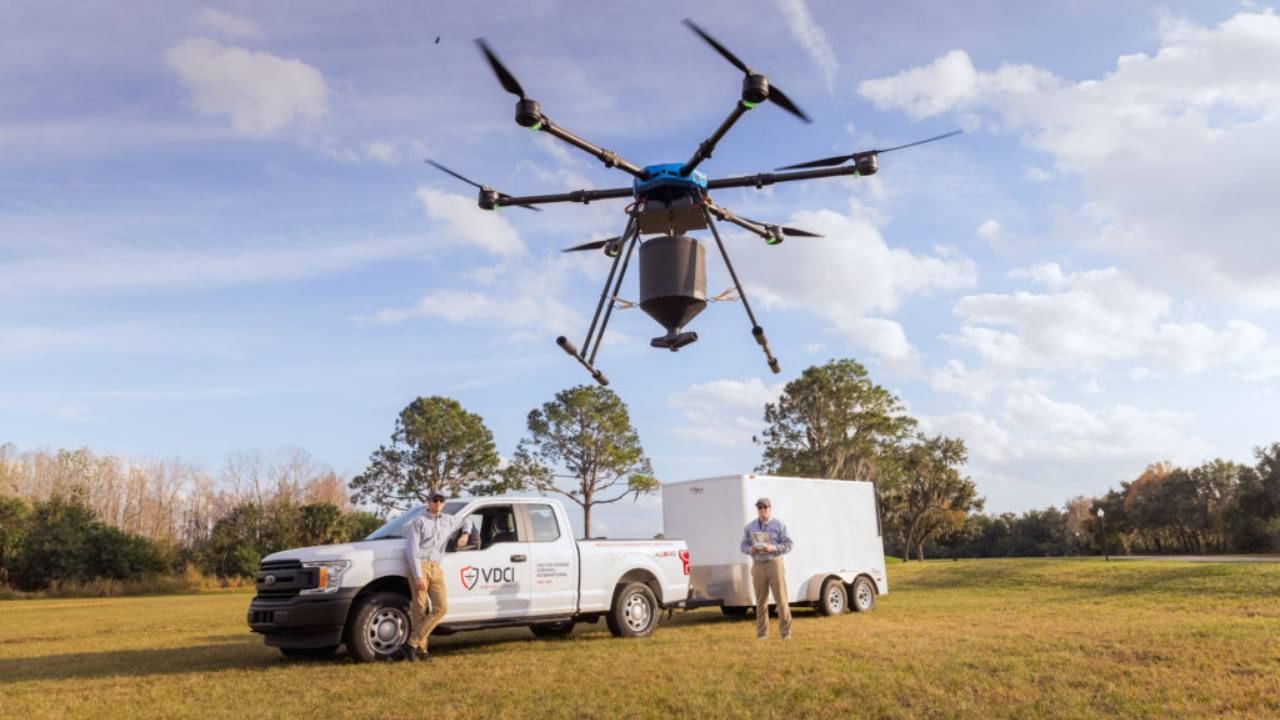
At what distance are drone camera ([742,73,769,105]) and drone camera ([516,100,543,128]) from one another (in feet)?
6.29

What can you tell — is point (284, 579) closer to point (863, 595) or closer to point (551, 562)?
point (551, 562)

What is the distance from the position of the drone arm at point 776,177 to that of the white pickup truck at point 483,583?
5318 mm

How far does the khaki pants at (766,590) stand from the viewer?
1227cm

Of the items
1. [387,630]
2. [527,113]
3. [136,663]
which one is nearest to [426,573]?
[387,630]

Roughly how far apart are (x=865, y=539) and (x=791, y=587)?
295cm

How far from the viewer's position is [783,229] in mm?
11289

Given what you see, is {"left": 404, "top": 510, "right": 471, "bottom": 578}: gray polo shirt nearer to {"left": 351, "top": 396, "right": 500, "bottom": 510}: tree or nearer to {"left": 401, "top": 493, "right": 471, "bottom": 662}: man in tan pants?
{"left": 401, "top": 493, "right": 471, "bottom": 662}: man in tan pants

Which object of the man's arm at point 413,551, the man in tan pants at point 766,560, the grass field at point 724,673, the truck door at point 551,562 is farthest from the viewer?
the man in tan pants at point 766,560

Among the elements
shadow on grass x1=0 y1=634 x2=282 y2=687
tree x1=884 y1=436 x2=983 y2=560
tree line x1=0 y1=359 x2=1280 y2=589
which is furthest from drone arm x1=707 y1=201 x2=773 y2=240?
tree x1=884 y1=436 x2=983 y2=560

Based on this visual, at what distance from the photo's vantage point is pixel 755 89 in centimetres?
729

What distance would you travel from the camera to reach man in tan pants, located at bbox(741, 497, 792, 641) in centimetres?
1238

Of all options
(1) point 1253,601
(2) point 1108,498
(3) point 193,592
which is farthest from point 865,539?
(2) point 1108,498

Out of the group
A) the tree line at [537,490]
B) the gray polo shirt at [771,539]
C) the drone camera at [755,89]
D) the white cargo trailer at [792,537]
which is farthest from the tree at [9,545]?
the drone camera at [755,89]

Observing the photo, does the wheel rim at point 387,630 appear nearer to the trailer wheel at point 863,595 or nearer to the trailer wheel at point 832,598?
the trailer wheel at point 832,598
